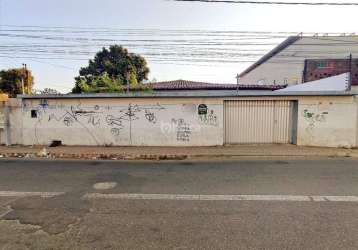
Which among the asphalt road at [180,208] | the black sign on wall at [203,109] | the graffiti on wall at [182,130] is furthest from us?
the graffiti on wall at [182,130]

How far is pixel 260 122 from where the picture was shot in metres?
11.8

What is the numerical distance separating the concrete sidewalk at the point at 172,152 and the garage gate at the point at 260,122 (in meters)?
0.60

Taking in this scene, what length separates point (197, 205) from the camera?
4629mm

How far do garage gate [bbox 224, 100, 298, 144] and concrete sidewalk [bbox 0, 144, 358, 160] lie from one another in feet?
1.96

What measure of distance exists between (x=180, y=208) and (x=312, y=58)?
3235 cm

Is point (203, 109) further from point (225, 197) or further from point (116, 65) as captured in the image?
point (116, 65)

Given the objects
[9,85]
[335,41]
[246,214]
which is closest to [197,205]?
[246,214]

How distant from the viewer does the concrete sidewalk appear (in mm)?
9812

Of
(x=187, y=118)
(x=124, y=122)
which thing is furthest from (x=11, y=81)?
(x=187, y=118)

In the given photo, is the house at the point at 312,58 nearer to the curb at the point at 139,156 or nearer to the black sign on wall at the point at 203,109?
the curb at the point at 139,156

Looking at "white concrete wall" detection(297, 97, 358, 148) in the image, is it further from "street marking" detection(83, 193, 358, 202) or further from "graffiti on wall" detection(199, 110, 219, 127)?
"street marking" detection(83, 193, 358, 202)

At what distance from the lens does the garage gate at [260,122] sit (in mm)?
11781

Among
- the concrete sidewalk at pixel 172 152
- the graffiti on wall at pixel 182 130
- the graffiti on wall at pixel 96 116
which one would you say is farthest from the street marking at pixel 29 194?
the graffiti on wall at pixel 182 130

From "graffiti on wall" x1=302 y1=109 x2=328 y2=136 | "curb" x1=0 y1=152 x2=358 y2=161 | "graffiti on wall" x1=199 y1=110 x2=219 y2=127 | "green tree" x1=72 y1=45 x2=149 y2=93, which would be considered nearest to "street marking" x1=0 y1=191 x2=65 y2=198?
"curb" x1=0 y1=152 x2=358 y2=161
